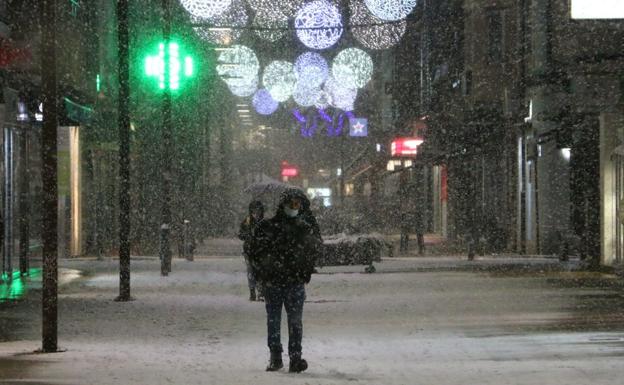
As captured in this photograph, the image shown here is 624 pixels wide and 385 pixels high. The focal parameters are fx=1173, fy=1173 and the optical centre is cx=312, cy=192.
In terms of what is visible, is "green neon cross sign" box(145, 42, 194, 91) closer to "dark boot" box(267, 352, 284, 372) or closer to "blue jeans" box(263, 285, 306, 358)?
"blue jeans" box(263, 285, 306, 358)

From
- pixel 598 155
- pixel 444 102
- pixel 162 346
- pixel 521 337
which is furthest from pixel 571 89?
pixel 444 102

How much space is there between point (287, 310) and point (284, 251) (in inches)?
22.8

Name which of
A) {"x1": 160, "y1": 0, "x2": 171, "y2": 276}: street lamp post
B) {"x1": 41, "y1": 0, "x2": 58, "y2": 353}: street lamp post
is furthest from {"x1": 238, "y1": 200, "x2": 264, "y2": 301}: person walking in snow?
{"x1": 160, "y1": 0, "x2": 171, "y2": 276}: street lamp post

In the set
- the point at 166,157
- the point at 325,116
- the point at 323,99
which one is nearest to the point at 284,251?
the point at 166,157

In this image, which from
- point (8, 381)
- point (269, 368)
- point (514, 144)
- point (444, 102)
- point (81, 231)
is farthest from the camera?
point (444, 102)

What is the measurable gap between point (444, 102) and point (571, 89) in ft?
96.1

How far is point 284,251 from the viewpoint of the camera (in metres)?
11.4

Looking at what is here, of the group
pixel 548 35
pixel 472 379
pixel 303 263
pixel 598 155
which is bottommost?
pixel 472 379

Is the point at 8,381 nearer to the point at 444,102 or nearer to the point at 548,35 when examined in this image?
the point at 548,35

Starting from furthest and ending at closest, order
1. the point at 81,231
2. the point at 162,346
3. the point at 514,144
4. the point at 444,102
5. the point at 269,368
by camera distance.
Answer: the point at 444,102 < the point at 514,144 < the point at 81,231 < the point at 162,346 < the point at 269,368

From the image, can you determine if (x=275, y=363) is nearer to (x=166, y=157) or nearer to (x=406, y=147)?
(x=166, y=157)

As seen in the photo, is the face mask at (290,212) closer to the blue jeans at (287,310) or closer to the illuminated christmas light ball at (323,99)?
the blue jeans at (287,310)

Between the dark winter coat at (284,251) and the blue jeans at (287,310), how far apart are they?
86mm

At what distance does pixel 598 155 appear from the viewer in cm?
2722
